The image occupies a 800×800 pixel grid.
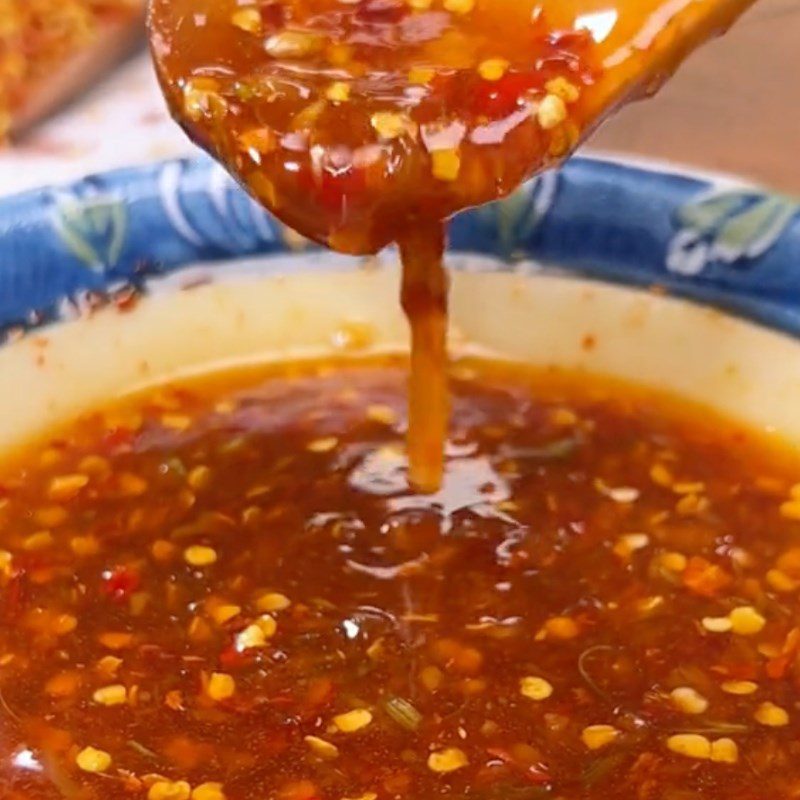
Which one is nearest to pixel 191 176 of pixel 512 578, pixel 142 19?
pixel 512 578

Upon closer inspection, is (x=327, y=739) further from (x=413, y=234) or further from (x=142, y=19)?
(x=142, y=19)

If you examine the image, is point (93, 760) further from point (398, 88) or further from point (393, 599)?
point (398, 88)

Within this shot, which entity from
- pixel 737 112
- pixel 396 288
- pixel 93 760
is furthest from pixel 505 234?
pixel 737 112

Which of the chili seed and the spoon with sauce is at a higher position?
the spoon with sauce

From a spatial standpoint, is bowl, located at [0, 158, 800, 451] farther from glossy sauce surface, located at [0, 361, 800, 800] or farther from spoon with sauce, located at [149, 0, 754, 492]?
spoon with sauce, located at [149, 0, 754, 492]

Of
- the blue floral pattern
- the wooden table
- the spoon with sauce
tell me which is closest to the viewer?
the spoon with sauce

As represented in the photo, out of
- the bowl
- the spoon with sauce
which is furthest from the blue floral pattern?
the spoon with sauce

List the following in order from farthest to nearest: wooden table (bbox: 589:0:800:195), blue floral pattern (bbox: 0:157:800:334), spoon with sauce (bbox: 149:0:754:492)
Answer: wooden table (bbox: 589:0:800:195) < blue floral pattern (bbox: 0:157:800:334) < spoon with sauce (bbox: 149:0:754:492)
